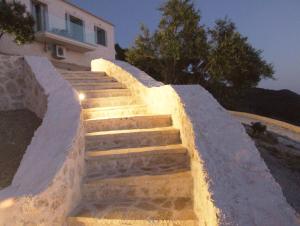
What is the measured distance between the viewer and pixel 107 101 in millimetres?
6367

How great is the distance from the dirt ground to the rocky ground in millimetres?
4900

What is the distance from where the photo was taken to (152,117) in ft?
16.5

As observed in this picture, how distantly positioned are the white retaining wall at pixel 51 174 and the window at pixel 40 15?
14.9 m

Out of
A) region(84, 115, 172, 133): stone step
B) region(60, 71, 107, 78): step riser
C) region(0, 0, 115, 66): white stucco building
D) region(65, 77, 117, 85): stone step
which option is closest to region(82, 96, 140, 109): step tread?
region(84, 115, 172, 133): stone step

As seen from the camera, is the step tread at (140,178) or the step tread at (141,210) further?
the step tread at (140,178)

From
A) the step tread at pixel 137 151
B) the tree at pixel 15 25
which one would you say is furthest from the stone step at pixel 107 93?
the tree at pixel 15 25

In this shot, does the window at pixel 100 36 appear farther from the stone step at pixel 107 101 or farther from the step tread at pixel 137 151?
the step tread at pixel 137 151

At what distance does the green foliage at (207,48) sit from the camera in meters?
12.1

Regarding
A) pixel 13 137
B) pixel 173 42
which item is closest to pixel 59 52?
pixel 173 42

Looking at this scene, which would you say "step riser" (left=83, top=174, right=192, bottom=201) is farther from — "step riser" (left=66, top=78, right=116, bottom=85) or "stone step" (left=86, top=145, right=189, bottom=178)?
"step riser" (left=66, top=78, right=116, bottom=85)

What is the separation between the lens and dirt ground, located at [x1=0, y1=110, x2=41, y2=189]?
472cm

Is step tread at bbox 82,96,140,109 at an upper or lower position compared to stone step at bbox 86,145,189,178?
upper

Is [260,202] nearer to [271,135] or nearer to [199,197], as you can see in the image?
[199,197]

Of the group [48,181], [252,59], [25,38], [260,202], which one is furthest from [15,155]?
[252,59]
